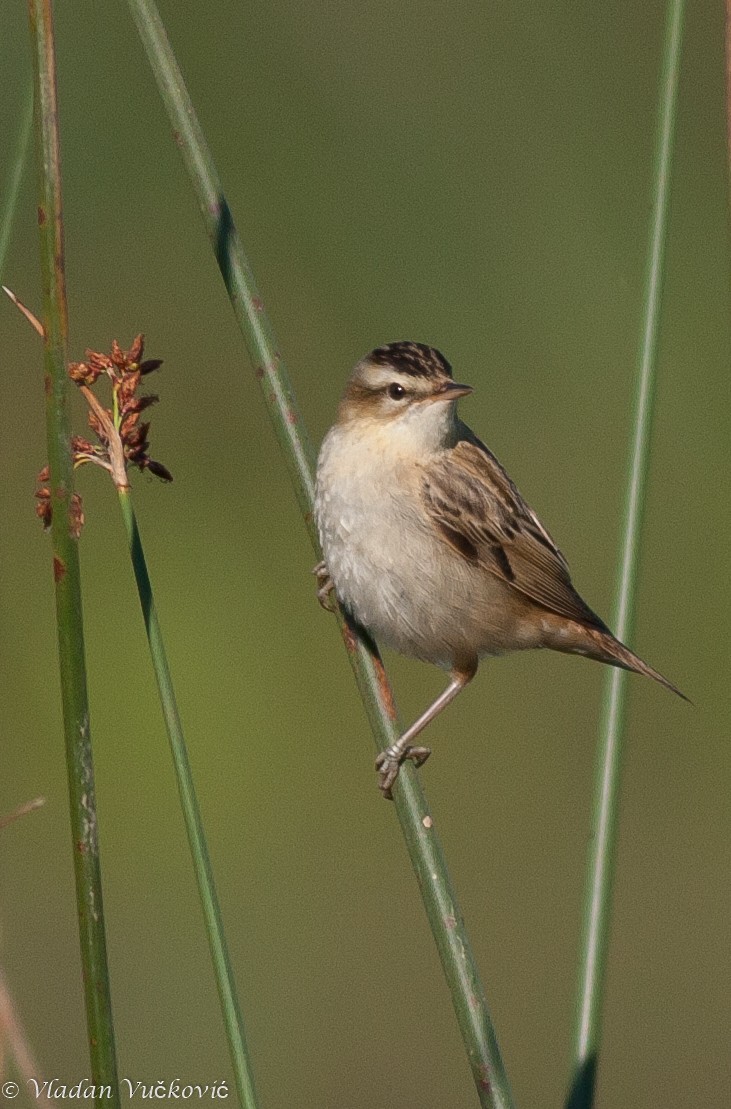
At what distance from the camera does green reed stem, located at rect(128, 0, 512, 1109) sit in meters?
2.40

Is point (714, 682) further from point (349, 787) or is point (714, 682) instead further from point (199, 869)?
point (199, 869)

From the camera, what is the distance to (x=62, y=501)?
7.00 ft

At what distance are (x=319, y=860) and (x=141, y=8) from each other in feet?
17.0

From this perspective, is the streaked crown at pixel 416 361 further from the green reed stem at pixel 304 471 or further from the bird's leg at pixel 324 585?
the green reed stem at pixel 304 471

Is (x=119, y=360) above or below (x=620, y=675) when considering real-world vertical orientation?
above

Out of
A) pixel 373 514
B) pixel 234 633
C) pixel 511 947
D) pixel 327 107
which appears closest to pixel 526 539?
pixel 373 514

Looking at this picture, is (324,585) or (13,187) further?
(324,585)

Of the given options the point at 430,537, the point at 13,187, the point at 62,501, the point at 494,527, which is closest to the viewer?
the point at 62,501

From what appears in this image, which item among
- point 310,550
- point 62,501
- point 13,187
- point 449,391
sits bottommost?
point 310,550

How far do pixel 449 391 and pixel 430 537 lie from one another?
0.37m

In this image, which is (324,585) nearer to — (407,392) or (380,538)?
(380,538)

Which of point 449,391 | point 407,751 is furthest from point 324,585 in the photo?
point 407,751

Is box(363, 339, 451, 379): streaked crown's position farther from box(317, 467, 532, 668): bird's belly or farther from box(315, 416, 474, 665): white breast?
box(317, 467, 532, 668): bird's belly

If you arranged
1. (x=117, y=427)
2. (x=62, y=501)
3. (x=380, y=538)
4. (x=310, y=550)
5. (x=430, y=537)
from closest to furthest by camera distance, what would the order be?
(x=62, y=501), (x=117, y=427), (x=380, y=538), (x=430, y=537), (x=310, y=550)
